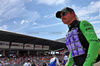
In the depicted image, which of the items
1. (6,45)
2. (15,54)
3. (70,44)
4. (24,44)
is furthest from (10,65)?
(70,44)

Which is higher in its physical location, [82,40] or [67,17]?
[67,17]

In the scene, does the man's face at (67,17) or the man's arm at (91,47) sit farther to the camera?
the man's face at (67,17)

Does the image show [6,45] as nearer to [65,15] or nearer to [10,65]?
[10,65]

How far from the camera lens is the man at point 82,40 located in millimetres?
1003

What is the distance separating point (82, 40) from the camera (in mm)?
1215

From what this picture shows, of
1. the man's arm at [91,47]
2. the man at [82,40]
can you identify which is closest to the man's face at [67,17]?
the man at [82,40]

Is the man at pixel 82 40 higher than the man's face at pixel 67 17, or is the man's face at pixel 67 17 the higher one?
the man's face at pixel 67 17

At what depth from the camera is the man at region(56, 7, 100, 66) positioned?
1003 mm

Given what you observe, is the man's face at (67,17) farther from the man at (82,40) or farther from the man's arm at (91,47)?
the man's arm at (91,47)

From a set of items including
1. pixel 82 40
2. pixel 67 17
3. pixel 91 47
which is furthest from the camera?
pixel 67 17

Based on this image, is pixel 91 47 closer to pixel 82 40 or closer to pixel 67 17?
pixel 82 40

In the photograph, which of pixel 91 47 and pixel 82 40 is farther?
pixel 82 40

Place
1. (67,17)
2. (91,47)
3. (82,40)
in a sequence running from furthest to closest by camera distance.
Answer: (67,17) → (82,40) → (91,47)

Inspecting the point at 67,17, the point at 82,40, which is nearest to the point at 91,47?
the point at 82,40
